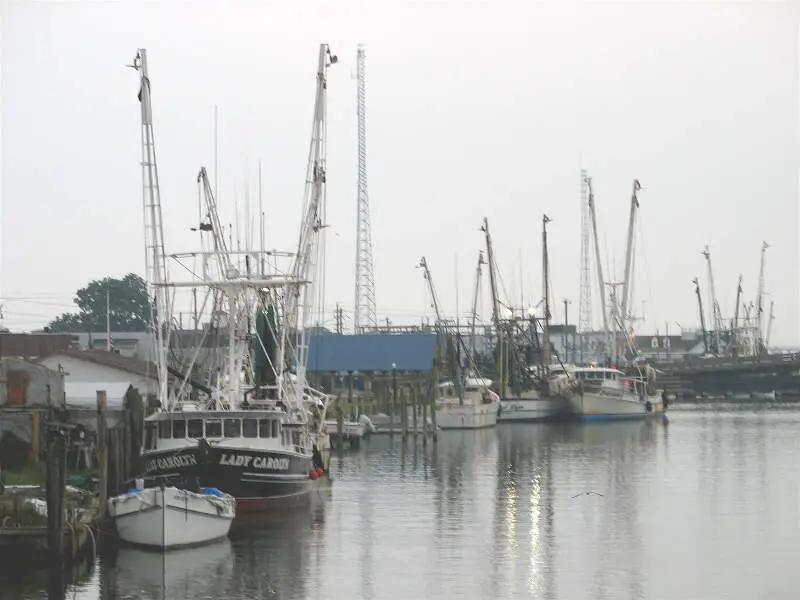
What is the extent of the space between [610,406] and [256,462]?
7300cm

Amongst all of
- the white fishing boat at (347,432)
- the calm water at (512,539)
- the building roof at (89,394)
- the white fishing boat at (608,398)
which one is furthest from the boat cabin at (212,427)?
the white fishing boat at (608,398)

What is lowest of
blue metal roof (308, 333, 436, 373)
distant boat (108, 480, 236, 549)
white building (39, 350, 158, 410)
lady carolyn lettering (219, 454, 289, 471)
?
distant boat (108, 480, 236, 549)

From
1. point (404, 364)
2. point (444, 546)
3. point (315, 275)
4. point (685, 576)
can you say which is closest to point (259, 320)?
point (315, 275)

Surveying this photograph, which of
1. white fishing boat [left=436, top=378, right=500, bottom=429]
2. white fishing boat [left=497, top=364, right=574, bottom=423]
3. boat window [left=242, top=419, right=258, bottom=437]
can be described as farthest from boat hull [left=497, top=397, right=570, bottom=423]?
boat window [left=242, top=419, right=258, bottom=437]

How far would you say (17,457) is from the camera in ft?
153

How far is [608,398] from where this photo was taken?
4390 inches

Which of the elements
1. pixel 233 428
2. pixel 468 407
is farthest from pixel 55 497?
pixel 468 407

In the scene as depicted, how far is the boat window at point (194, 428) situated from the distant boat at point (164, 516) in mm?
4738

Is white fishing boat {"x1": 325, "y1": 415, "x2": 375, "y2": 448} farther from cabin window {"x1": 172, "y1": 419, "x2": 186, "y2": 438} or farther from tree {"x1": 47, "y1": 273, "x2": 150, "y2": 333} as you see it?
tree {"x1": 47, "y1": 273, "x2": 150, "y2": 333}

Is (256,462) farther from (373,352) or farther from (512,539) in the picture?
(373,352)

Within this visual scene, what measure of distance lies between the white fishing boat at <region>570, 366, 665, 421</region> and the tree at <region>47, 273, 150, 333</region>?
63.5 m

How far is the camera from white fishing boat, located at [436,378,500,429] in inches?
3905

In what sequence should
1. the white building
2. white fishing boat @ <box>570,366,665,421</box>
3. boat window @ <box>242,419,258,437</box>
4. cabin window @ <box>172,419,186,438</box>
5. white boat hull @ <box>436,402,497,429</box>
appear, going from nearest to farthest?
cabin window @ <box>172,419,186,438</box> < boat window @ <box>242,419,258,437</box> < the white building < white boat hull @ <box>436,402,497,429</box> < white fishing boat @ <box>570,366,665,421</box>

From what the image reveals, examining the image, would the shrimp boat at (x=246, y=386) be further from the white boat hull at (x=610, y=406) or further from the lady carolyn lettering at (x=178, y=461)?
the white boat hull at (x=610, y=406)
